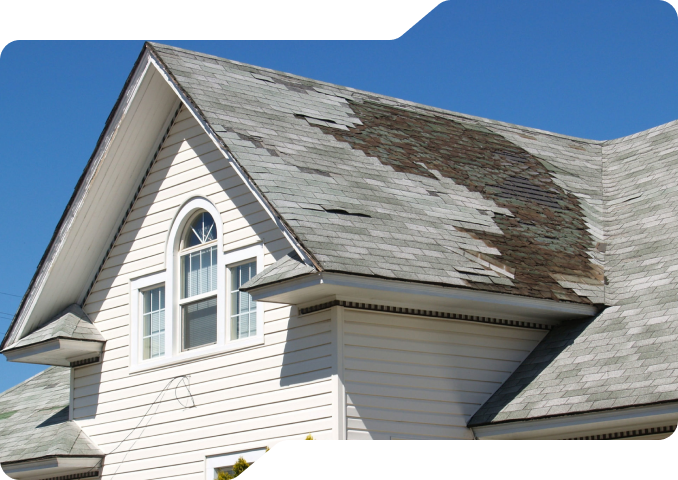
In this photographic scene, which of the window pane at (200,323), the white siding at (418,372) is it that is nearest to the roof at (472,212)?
the white siding at (418,372)

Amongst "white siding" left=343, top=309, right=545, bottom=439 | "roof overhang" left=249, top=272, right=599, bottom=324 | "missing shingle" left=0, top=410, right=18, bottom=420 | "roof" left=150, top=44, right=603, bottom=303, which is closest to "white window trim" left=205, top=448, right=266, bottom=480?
"white siding" left=343, top=309, right=545, bottom=439

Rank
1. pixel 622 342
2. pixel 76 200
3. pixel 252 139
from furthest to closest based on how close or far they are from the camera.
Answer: pixel 76 200, pixel 252 139, pixel 622 342

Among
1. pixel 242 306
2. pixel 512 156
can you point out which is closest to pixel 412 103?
pixel 512 156

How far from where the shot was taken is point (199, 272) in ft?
43.2

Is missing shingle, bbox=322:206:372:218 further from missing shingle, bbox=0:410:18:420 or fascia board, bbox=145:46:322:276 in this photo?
missing shingle, bbox=0:410:18:420

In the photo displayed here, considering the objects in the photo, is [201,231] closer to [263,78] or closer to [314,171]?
[314,171]

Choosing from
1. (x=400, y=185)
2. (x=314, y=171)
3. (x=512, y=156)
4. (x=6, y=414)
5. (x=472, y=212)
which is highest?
(x=512, y=156)

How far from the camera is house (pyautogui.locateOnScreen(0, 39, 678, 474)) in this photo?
10.8m

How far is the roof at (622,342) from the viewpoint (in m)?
10.5

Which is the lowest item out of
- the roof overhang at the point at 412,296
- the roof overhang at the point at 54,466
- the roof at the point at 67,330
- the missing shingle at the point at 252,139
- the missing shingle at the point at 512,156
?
the roof overhang at the point at 54,466

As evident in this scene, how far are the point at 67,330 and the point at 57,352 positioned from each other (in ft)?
1.51

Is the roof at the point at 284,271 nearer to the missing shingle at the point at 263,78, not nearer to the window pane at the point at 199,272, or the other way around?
the window pane at the point at 199,272

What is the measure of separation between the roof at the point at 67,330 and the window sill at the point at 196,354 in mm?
1123

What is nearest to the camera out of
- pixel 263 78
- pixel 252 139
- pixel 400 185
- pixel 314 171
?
pixel 314 171
